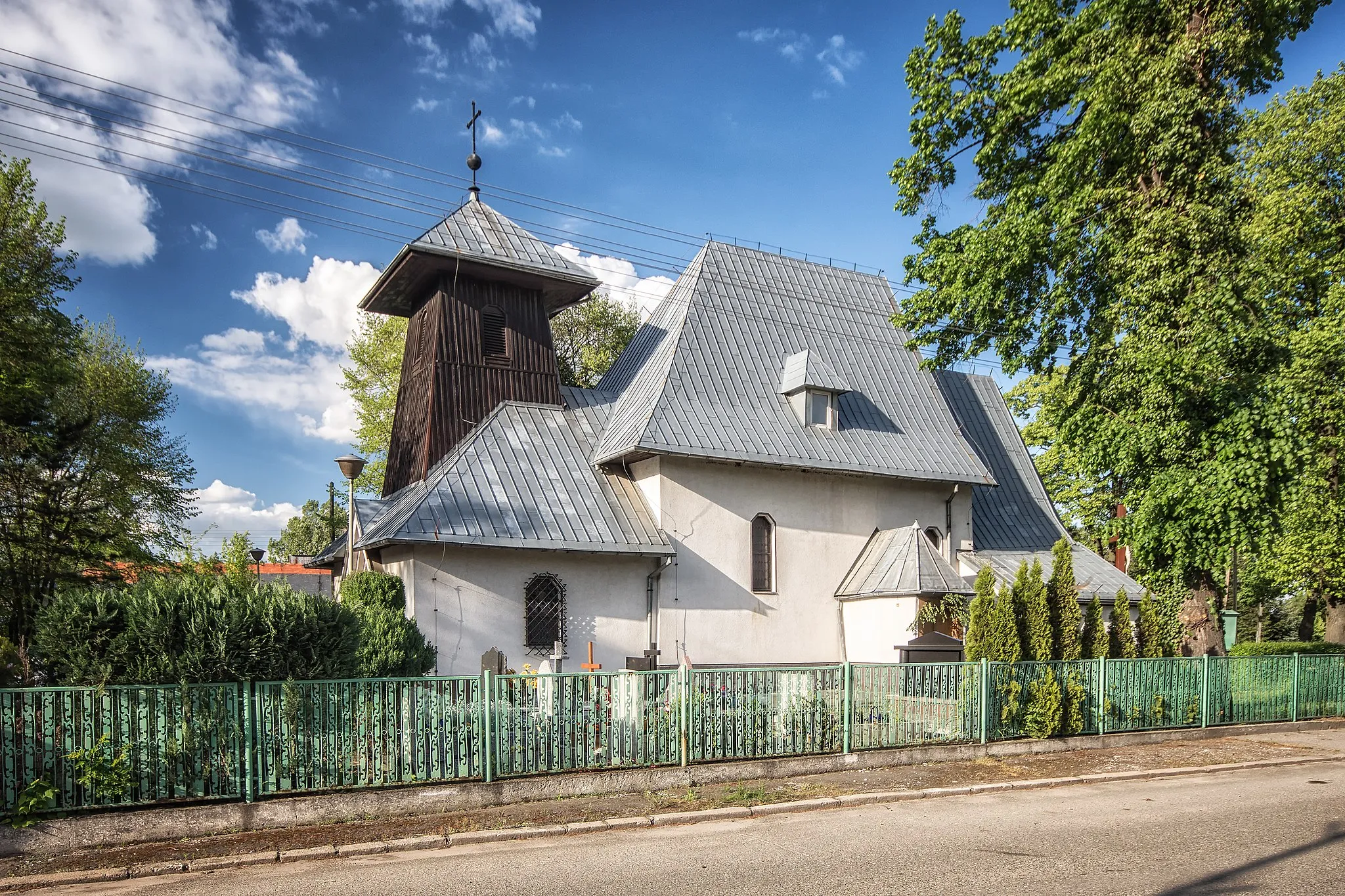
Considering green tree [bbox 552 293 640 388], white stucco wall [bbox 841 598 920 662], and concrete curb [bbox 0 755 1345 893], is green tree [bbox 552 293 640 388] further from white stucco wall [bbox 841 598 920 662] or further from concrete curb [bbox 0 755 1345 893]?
concrete curb [bbox 0 755 1345 893]

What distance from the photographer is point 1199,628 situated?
19109 mm

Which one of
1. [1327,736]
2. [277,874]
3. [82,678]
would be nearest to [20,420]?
[82,678]

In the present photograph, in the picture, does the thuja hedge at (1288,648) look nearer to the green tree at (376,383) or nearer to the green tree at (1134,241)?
the green tree at (1134,241)

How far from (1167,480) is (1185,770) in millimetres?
7065

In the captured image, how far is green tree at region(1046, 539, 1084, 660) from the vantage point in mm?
14789

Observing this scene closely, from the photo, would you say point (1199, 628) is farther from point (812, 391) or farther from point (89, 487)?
point (89, 487)

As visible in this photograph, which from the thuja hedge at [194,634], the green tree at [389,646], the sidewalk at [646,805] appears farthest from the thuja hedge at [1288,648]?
the thuja hedge at [194,634]

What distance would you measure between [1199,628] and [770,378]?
10784 mm

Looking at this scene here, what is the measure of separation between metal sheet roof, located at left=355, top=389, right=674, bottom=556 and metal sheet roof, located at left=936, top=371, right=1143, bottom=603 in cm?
968

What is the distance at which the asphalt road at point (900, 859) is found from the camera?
7.20 metres

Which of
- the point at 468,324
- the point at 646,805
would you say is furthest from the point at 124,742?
the point at 468,324

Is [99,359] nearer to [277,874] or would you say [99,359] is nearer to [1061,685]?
[277,874]

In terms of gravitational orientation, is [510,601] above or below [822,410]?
below

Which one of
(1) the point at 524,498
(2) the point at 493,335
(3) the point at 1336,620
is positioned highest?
(2) the point at 493,335
